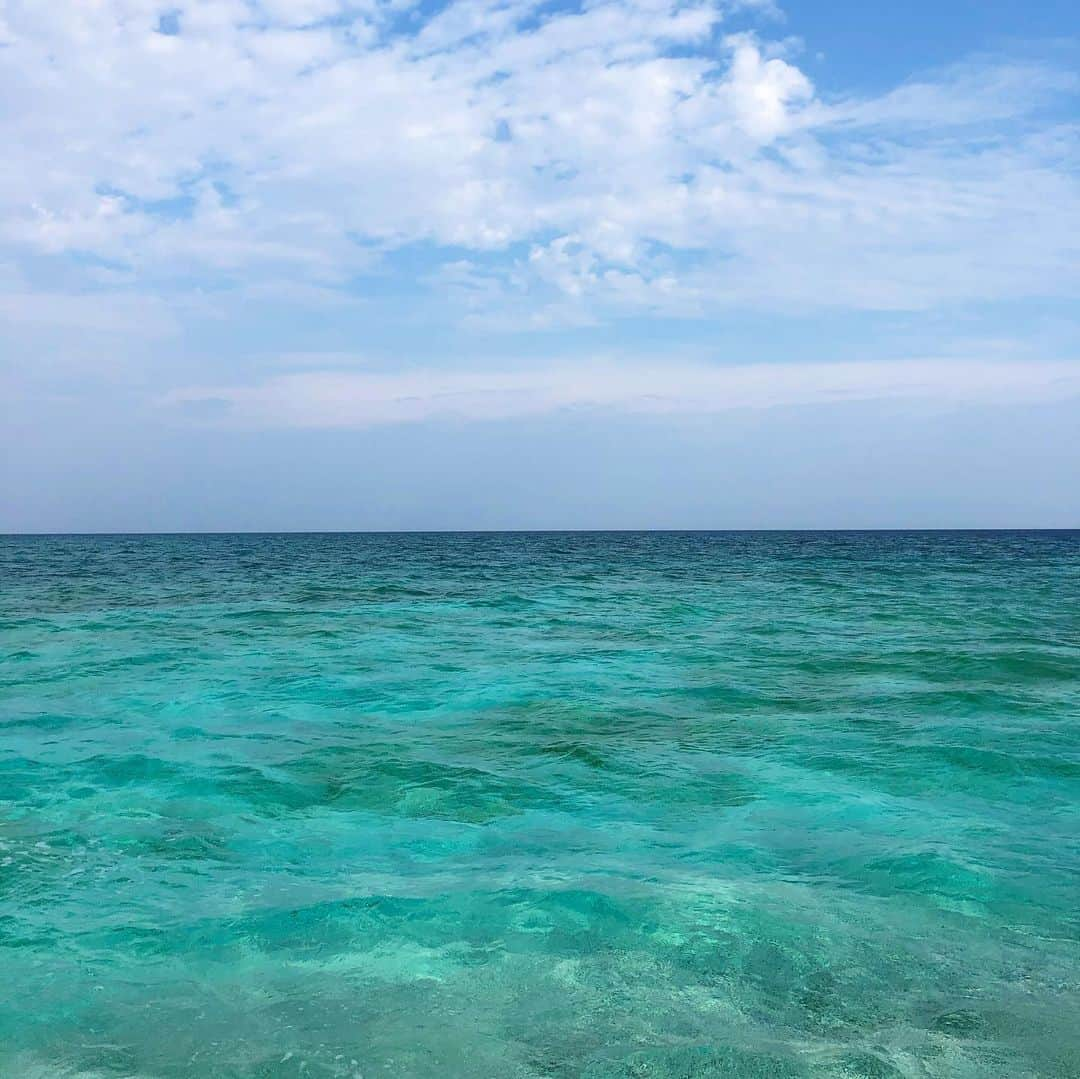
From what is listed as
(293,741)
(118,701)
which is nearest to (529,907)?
(293,741)

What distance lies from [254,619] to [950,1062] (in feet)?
70.4

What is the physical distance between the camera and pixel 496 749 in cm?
1042

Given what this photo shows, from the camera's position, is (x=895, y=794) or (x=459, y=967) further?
(x=895, y=794)

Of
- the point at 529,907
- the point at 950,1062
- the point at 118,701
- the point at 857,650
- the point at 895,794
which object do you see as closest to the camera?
the point at 950,1062

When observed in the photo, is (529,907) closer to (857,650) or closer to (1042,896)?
(1042,896)

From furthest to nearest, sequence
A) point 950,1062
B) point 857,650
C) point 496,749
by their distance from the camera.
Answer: point 857,650, point 496,749, point 950,1062

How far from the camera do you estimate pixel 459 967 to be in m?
5.40

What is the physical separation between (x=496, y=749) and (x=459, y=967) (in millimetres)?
5025

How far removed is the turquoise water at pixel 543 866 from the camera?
4.63m

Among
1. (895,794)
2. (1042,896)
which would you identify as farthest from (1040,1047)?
(895,794)

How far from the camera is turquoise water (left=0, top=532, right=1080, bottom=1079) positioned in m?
4.63

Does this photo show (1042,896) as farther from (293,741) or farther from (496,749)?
(293,741)

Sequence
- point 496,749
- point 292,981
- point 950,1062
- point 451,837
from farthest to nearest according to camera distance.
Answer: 1. point 496,749
2. point 451,837
3. point 292,981
4. point 950,1062

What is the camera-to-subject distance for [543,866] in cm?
689
